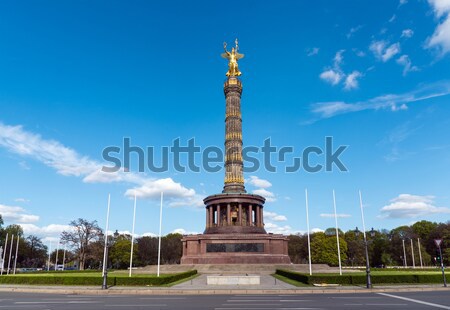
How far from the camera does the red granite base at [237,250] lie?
40031 millimetres

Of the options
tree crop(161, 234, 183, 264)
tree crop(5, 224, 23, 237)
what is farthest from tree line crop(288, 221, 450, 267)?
tree crop(5, 224, 23, 237)

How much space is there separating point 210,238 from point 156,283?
18021 millimetres

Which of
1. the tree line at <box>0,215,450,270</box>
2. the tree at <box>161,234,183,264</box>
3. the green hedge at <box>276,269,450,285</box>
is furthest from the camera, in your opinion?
the tree at <box>161,234,183,264</box>

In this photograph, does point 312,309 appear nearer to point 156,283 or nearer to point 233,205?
point 156,283

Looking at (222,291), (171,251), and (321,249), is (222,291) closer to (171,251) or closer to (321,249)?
(321,249)

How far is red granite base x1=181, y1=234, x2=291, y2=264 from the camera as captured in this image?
40031mm

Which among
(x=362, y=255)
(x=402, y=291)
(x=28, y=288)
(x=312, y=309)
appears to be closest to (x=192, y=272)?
(x=28, y=288)

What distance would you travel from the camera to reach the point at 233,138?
51719 mm

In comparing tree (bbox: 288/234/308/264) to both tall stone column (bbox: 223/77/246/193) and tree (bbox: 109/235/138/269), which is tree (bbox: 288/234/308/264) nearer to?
tree (bbox: 109/235/138/269)

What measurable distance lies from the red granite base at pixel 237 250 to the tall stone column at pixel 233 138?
938 cm

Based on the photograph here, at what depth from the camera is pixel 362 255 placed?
81688 mm

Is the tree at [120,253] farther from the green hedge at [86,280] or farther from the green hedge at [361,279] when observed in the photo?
the green hedge at [361,279]

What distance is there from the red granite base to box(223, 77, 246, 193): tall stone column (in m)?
9.38

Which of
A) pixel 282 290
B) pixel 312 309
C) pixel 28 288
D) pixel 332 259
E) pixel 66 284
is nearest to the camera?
pixel 312 309
